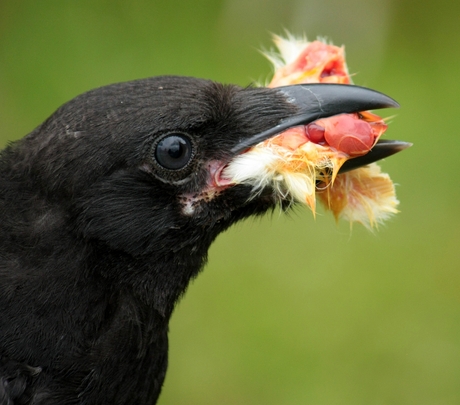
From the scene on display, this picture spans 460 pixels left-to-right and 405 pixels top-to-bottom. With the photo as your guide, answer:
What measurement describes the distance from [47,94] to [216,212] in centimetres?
646

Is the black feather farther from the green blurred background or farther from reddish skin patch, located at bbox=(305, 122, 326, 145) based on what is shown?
the green blurred background

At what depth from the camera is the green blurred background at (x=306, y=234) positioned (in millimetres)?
7184

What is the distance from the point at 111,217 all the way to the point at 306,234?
5006 millimetres

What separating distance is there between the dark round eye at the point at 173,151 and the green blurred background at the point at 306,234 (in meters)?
1.47

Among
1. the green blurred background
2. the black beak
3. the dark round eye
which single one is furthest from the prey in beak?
the green blurred background

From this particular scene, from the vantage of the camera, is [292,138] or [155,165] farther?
[292,138]

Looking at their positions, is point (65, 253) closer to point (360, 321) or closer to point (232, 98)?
point (232, 98)

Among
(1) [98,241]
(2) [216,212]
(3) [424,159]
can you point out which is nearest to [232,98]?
(2) [216,212]

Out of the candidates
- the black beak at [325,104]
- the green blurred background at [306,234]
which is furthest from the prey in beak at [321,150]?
the green blurred background at [306,234]

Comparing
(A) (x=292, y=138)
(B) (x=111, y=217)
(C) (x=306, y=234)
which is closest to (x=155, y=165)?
(B) (x=111, y=217)

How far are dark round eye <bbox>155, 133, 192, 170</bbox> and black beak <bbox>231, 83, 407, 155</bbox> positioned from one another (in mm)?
226

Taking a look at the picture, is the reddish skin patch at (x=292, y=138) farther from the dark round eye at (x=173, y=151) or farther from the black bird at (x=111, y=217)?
the dark round eye at (x=173, y=151)

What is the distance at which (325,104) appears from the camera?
383cm

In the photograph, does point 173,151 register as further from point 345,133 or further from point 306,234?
point 306,234
